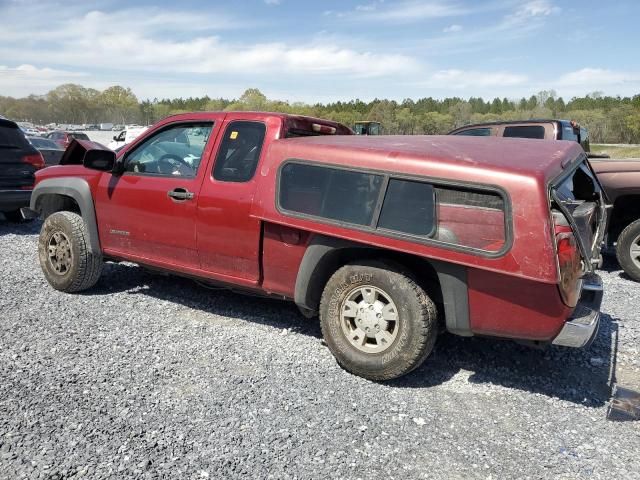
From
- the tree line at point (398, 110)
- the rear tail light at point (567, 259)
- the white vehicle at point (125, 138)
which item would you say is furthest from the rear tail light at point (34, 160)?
the tree line at point (398, 110)

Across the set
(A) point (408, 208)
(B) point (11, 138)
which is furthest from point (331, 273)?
(B) point (11, 138)

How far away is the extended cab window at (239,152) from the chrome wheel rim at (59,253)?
1.95 metres

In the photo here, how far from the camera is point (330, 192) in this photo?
12.1 feet

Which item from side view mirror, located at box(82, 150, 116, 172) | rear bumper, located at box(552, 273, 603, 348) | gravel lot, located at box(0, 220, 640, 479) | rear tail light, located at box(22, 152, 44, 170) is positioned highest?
side view mirror, located at box(82, 150, 116, 172)

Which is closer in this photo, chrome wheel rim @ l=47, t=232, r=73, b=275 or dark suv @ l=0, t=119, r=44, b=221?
chrome wheel rim @ l=47, t=232, r=73, b=275

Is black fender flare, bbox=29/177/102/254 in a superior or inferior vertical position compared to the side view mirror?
inferior

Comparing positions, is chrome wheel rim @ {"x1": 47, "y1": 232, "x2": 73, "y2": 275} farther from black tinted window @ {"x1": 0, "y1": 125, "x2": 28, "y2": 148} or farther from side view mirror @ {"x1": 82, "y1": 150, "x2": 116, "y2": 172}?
black tinted window @ {"x1": 0, "y1": 125, "x2": 28, "y2": 148}

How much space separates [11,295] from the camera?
5.18 m

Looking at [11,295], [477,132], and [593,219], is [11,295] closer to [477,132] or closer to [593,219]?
[593,219]

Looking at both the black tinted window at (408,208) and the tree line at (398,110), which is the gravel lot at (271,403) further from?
the tree line at (398,110)

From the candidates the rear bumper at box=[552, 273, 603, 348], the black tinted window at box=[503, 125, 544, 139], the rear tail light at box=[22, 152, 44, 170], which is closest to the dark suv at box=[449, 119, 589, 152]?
the black tinted window at box=[503, 125, 544, 139]

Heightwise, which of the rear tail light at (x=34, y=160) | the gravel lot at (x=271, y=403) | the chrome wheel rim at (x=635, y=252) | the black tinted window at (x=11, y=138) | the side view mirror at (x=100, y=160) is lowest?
the gravel lot at (x=271, y=403)

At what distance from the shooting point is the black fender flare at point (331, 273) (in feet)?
10.9

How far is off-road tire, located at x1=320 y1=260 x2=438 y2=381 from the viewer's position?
3.45 metres
